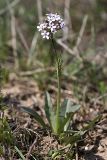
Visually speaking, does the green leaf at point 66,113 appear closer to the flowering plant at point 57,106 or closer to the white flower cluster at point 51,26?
the flowering plant at point 57,106

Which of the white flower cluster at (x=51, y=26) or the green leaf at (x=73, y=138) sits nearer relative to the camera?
the white flower cluster at (x=51, y=26)

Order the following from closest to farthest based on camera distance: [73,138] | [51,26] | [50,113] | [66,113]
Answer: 1. [51,26]
2. [73,138]
3. [66,113]
4. [50,113]

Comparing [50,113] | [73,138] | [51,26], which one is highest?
[51,26]

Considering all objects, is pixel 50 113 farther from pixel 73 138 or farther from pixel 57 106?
pixel 73 138

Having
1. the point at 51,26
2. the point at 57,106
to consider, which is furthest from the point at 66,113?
the point at 51,26

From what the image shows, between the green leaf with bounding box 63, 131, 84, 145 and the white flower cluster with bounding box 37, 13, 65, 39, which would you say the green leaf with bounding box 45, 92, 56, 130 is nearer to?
the green leaf with bounding box 63, 131, 84, 145

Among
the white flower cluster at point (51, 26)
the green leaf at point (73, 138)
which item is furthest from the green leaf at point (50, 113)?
the white flower cluster at point (51, 26)

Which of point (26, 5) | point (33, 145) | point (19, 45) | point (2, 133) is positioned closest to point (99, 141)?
point (33, 145)

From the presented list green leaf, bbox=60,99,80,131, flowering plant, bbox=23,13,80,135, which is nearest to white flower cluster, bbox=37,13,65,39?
flowering plant, bbox=23,13,80,135

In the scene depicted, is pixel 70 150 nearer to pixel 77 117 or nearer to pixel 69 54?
pixel 77 117

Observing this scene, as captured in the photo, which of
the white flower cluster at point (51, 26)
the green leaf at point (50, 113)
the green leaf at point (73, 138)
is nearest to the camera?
the white flower cluster at point (51, 26)

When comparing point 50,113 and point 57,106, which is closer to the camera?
point 57,106
